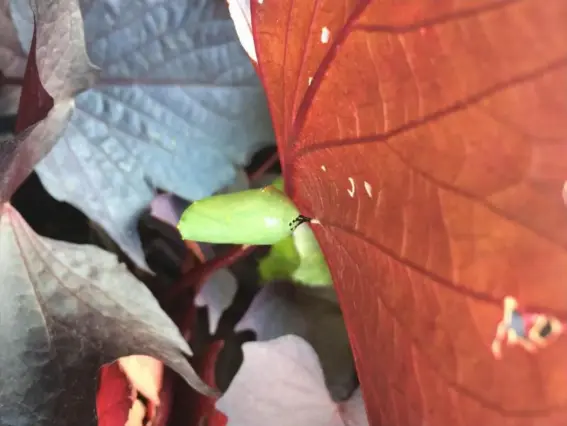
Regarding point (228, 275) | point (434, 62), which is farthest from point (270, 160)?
point (434, 62)

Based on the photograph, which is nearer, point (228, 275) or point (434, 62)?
point (434, 62)

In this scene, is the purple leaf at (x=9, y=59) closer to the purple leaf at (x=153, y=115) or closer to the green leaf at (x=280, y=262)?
the purple leaf at (x=153, y=115)

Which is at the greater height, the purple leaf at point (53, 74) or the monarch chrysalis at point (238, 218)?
the purple leaf at point (53, 74)

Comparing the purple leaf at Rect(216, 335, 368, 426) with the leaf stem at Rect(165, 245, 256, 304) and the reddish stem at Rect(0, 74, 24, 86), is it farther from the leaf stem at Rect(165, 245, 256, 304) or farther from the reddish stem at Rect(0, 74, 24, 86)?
the reddish stem at Rect(0, 74, 24, 86)

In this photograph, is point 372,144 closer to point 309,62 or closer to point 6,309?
point 309,62

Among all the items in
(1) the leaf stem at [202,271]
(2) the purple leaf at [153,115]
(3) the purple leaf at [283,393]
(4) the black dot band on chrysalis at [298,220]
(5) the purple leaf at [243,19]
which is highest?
(5) the purple leaf at [243,19]

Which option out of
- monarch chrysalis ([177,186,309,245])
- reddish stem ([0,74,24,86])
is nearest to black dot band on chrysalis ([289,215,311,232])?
monarch chrysalis ([177,186,309,245])

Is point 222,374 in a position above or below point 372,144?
below

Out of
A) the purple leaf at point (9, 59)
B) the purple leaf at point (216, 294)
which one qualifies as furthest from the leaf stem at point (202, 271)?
the purple leaf at point (9, 59)
